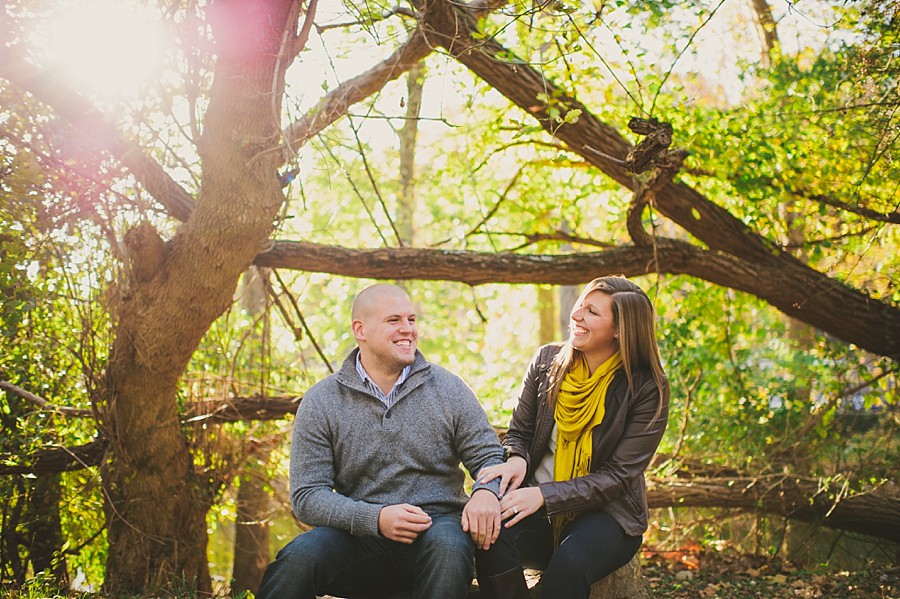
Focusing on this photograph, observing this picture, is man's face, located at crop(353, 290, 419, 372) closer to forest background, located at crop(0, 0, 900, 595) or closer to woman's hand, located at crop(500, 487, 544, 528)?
woman's hand, located at crop(500, 487, 544, 528)

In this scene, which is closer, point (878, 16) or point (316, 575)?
point (316, 575)

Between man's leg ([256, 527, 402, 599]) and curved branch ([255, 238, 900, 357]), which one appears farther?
A: curved branch ([255, 238, 900, 357])

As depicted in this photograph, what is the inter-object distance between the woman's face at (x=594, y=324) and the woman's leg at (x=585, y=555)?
72 centimetres

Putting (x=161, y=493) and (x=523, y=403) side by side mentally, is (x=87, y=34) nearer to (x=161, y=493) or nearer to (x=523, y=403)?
(x=161, y=493)

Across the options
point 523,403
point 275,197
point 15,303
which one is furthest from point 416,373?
point 15,303

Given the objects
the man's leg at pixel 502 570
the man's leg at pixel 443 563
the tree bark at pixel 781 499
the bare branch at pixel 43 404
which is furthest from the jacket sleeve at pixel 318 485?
the tree bark at pixel 781 499

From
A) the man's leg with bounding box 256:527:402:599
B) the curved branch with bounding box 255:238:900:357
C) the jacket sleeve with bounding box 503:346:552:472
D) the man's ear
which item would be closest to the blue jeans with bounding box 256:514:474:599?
the man's leg with bounding box 256:527:402:599

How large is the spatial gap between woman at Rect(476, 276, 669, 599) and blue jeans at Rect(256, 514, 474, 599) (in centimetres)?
21

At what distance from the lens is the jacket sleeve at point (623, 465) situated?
3.08 metres

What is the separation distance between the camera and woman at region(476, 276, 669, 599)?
2.97 m

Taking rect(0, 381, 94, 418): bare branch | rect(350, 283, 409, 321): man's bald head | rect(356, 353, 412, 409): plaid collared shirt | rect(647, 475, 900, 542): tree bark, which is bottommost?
rect(647, 475, 900, 542): tree bark

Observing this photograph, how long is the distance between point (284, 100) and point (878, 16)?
336 cm

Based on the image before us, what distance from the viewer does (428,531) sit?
9.35 feet

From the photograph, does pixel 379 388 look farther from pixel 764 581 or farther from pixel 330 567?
pixel 764 581
